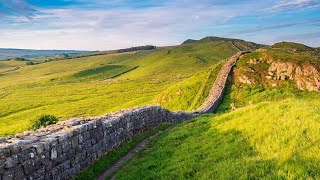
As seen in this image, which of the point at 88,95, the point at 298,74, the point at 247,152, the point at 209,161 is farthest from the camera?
the point at 88,95

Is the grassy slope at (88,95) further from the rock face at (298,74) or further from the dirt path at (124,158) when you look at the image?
the dirt path at (124,158)

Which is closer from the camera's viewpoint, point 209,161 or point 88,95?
point 209,161

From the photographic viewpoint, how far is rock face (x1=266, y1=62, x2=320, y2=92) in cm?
5157

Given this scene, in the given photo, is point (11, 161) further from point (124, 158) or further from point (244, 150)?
point (124, 158)

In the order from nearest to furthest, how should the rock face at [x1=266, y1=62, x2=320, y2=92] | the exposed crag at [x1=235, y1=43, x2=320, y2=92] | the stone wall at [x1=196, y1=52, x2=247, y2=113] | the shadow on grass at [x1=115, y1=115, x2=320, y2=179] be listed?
the shadow on grass at [x1=115, y1=115, x2=320, y2=179] < the stone wall at [x1=196, y1=52, x2=247, y2=113] < the rock face at [x1=266, y1=62, x2=320, y2=92] < the exposed crag at [x1=235, y1=43, x2=320, y2=92]

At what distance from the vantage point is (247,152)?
14656mm

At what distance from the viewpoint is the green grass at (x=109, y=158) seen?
17938 mm

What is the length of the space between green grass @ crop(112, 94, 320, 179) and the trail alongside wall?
77.4 inches

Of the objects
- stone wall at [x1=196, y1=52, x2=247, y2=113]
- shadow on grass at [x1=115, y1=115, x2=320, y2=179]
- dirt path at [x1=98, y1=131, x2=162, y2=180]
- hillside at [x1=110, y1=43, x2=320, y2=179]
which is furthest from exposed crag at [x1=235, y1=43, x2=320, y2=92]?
shadow on grass at [x1=115, y1=115, x2=320, y2=179]

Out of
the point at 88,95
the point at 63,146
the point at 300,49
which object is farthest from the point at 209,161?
the point at 300,49

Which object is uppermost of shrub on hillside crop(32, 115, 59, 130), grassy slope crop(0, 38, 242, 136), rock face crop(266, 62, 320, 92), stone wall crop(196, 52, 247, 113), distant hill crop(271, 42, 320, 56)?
distant hill crop(271, 42, 320, 56)

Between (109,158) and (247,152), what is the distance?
29.1 feet

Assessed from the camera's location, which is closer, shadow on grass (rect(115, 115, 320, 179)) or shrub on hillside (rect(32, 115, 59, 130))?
shadow on grass (rect(115, 115, 320, 179))

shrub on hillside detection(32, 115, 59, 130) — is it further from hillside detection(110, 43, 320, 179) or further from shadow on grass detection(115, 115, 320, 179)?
shadow on grass detection(115, 115, 320, 179)
